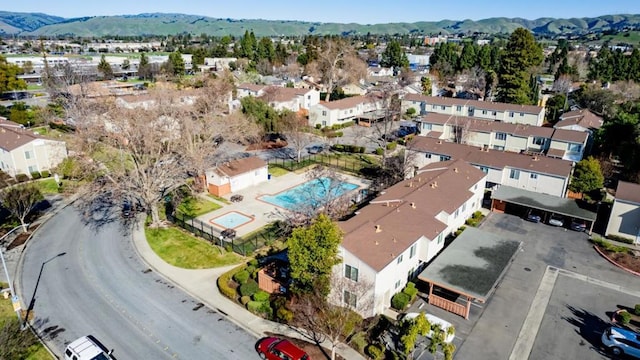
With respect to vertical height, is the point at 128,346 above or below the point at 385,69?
below

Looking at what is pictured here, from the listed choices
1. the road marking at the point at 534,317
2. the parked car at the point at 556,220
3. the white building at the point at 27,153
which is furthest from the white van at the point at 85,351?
the parked car at the point at 556,220

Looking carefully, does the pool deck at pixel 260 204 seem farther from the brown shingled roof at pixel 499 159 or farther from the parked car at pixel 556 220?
the parked car at pixel 556 220

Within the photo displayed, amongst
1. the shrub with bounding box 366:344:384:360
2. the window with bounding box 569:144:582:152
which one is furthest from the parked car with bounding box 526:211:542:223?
the shrub with bounding box 366:344:384:360

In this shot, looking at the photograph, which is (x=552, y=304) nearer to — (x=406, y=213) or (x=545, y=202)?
(x=406, y=213)

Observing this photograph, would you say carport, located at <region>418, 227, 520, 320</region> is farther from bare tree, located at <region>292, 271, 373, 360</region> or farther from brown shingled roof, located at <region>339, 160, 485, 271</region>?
bare tree, located at <region>292, 271, 373, 360</region>

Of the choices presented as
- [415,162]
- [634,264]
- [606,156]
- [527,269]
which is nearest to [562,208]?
[634,264]

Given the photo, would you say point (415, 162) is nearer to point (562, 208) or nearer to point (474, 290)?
A: point (562, 208)
